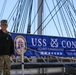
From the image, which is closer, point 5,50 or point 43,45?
point 5,50

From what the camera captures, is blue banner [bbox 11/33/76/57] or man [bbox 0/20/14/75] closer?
man [bbox 0/20/14/75]

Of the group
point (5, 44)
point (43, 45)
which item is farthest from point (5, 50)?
point (43, 45)

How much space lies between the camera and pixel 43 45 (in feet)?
34.9

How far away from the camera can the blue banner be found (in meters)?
9.68

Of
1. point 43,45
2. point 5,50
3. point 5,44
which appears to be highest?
point 43,45

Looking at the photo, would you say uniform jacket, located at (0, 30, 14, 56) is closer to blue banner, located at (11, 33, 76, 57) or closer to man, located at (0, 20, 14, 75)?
man, located at (0, 20, 14, 75)

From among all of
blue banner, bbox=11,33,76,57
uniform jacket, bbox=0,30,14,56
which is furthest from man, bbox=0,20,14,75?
blue banner, bbox=11,33,76,57

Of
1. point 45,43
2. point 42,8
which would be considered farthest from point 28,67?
point 42,8

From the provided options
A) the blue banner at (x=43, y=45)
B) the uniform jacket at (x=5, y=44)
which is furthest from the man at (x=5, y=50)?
the blue banner at (x=43, y=45)

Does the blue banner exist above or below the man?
above

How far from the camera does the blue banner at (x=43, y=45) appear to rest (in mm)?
9680

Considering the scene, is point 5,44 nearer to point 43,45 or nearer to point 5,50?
point 5,50

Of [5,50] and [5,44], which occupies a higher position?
[5,44]

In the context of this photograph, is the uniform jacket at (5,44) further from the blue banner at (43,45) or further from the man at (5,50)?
the blue banner at (43,45)
